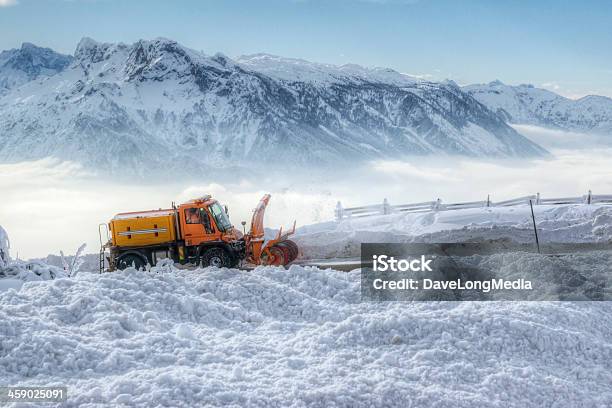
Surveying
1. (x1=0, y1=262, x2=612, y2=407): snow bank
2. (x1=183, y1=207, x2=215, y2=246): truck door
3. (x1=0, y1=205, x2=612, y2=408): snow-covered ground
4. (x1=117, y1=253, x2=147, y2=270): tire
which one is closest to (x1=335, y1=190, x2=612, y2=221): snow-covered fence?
(x1=183, y1=207, x2=215, y2=246): truck door

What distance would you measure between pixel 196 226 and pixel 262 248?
2198 millimetres

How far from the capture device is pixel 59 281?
40.0 feet

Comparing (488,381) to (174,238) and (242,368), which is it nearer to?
(242,368)

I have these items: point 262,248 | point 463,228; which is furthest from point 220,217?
point 463,228

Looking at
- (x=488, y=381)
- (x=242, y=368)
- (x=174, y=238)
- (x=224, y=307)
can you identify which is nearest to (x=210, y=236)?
(x=174, y=238)

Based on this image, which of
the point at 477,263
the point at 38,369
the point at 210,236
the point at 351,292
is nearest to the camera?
the point at 38,369

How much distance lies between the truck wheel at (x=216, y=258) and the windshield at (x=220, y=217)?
723mm

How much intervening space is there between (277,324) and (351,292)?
249cm

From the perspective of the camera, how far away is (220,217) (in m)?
18.4
